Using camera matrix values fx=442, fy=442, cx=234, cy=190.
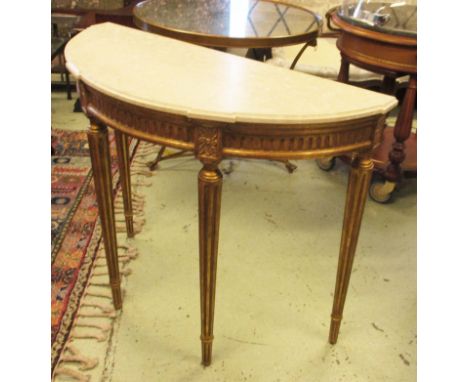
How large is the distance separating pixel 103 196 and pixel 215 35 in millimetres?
602

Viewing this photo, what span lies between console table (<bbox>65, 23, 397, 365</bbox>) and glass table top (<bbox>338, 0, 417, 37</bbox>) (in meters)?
0.70

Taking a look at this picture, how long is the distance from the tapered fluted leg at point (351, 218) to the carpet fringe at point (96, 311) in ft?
1.97

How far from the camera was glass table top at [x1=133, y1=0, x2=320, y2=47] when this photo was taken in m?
1.39

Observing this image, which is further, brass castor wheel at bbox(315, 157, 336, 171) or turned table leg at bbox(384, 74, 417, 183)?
brass castor wheel at bbox(315, 157, 336, 171)

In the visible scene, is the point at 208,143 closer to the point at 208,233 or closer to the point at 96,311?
the point at 208,233

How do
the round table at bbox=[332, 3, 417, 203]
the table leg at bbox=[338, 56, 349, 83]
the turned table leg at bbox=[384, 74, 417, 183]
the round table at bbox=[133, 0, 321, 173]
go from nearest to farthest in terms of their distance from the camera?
the round table at bbox=[133, 0, 321, 173], the round table at bbox=[332, 3, 417, 203], the turned table leg at bbox=[384, 74, 417, 183], the table leg at bbox=[338, 56, 349, 83]

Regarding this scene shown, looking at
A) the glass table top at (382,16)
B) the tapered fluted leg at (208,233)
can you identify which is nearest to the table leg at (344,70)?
the glass table top at (382,16)

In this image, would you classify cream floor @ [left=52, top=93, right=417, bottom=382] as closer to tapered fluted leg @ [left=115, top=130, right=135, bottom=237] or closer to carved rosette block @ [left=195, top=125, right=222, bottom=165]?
tapered fluted leg @ [left=115, top=130, right=135, bottom=237]

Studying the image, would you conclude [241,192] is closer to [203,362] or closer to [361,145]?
[203,362]

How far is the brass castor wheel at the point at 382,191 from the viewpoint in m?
1.77

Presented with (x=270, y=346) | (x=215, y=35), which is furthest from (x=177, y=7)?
(x=270, y=346)

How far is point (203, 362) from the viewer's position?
42.6 inches

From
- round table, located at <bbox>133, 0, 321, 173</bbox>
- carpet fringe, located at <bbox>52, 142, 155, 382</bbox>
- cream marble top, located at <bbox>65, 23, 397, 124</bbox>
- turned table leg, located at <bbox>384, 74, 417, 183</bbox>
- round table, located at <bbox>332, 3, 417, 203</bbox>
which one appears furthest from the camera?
turned table leg, located at <bbox>384, 74, 417, 183</bbox>

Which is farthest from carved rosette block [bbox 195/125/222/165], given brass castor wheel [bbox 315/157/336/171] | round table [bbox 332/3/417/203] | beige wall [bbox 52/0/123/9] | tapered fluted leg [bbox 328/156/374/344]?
beige wall [bbox 52/0/123/9]
